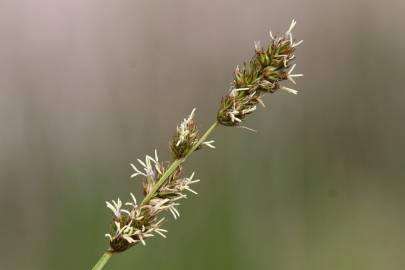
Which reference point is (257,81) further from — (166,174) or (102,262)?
(102,262)

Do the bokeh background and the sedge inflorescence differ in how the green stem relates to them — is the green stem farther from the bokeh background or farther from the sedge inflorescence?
the bokeh background

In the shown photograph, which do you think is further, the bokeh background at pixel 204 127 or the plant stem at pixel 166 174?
the bokeh background at pixel 204 127

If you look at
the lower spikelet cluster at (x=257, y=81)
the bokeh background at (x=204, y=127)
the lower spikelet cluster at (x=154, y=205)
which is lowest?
the bokeh background at (x=204, y=127)

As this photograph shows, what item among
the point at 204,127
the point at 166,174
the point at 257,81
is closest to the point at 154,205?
the point at 166,174

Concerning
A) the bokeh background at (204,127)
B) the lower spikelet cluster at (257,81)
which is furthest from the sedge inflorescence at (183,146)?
the bokeh background at (204,127)

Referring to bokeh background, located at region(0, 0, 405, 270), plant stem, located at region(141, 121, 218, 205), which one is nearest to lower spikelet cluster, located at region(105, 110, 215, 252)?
plant stem, located at region(141, 121, 218, 205)

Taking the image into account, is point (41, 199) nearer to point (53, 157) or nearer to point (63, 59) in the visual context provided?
point (53, 157)

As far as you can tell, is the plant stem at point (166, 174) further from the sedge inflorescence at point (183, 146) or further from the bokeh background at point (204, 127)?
the bokeh background at point (204, 127)
